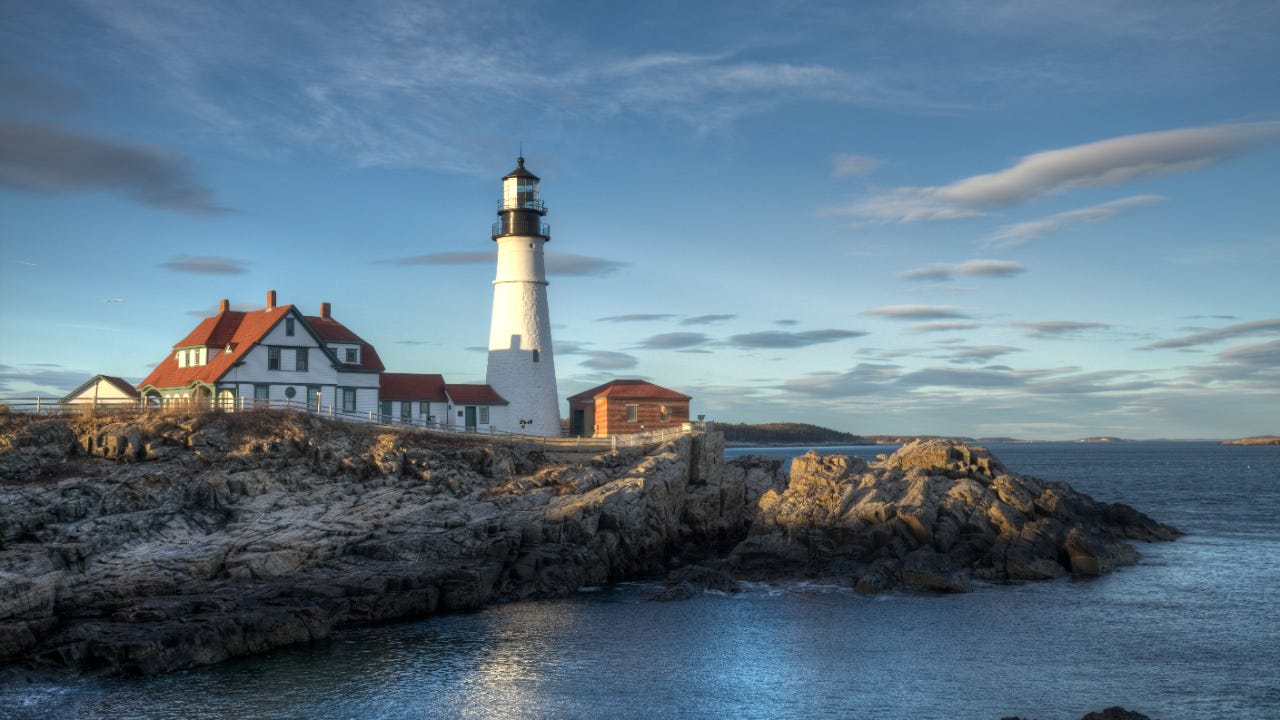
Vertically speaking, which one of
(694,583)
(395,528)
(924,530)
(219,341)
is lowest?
(694,583)

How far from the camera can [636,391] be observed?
168ft

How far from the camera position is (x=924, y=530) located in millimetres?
35094

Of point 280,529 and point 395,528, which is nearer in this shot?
point 280,529

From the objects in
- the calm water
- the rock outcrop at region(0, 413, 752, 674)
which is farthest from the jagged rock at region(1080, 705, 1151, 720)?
the rock outcrop at region(0, 413, 752, 674)

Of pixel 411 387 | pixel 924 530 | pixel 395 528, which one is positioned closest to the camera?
pixel 395 528

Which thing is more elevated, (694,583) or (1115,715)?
(694,583)

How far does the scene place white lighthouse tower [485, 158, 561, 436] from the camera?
50312 mm

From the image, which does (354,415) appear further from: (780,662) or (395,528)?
(780,662)

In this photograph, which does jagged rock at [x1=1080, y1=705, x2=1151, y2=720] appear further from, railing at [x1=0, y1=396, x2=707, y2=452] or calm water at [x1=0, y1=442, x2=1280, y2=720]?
railing at [x1=0, y1=396, x2=707, y2=452]

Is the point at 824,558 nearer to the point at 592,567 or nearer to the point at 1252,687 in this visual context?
the point at 592,567

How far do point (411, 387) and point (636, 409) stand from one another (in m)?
11.5

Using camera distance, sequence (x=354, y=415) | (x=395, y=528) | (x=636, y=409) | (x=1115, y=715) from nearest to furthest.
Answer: (x=1115, y=715), (x=395, y=528), (x=354, y=415), (x=636, y=409)

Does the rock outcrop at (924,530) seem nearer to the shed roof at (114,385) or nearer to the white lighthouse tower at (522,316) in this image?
the white lighthouse tower at (522,316)

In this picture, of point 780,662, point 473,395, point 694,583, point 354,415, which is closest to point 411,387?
point 473,395
